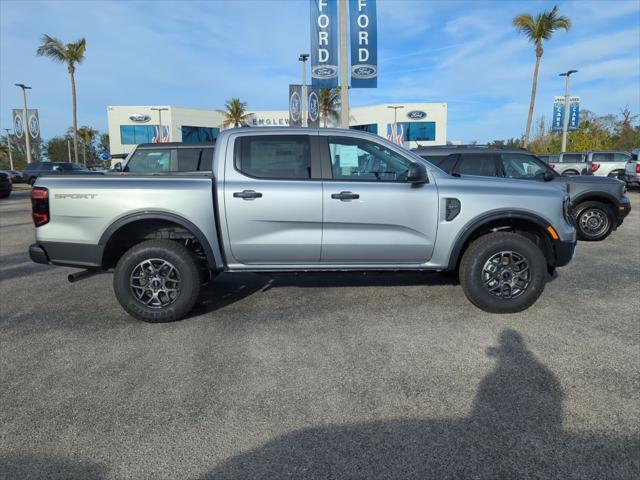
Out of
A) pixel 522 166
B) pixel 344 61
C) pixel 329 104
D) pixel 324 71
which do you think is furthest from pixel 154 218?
pixel 329 104

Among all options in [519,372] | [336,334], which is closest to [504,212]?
[519,372]

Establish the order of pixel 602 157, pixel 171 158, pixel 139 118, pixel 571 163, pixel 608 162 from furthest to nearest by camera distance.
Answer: pixel 139 118 < pixel 571 163 < pixel 602 157 < pixel 608 162 < pixel 171 158

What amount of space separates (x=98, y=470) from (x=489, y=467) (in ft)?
6.67

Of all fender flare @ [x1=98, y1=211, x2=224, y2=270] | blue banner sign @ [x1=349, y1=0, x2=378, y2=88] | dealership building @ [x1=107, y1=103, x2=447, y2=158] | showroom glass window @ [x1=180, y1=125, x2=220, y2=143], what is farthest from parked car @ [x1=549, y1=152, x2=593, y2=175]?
showroom glass window @ [x1=180, y1=125, x2=220, y2=143]

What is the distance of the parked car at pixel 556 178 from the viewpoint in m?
7.91

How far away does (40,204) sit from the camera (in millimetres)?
4148

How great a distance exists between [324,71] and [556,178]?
19.5 ft

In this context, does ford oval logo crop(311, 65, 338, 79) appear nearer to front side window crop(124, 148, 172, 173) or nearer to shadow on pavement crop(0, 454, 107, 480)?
front side window crop(124, 148, 172, 173)

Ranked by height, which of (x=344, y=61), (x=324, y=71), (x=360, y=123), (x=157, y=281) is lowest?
(x=157, y=281)

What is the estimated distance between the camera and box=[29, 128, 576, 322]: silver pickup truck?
4148 mm

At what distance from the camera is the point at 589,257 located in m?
7.16

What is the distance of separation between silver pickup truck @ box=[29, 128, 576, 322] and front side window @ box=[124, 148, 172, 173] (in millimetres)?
4285

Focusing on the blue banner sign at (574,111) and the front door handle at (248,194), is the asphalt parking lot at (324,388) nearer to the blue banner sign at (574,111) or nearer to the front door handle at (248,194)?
the front door handle at (248,194)

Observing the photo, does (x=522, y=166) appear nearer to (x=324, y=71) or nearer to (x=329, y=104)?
(x=324, y=71)
